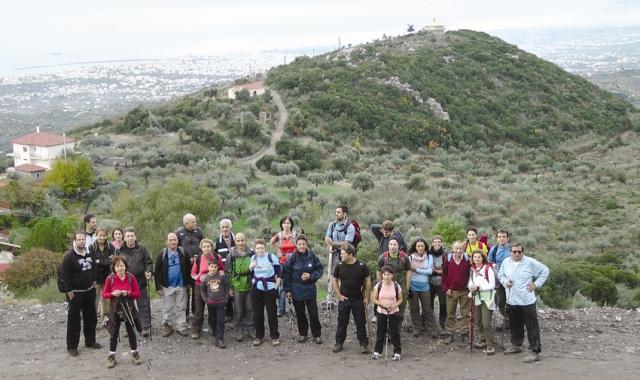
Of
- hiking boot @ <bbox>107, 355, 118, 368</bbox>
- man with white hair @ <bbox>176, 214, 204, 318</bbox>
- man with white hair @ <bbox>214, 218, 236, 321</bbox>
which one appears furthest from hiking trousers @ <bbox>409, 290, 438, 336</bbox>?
hiking boot @ <bbox>107, 355, 118, 368</bbox>

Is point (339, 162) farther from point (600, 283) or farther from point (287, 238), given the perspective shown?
point (287, 238)

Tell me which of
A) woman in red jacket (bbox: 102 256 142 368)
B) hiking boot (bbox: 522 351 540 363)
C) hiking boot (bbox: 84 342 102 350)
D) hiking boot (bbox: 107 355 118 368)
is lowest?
hiking boot (bbox: 522 351 540 363)

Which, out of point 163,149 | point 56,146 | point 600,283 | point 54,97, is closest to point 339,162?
point 163,149

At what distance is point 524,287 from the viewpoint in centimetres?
846

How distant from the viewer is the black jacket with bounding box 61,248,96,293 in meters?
8.71

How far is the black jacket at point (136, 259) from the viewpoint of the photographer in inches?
360

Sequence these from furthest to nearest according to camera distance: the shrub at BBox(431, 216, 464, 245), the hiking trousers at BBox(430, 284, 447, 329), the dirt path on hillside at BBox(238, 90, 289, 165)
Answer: the dirt path on hillside at BBox(238, 90, 289, 165), the shrub at BBox(431, 216, 464, 245), the hiking trousers at BBox(430, 284, 447, 329)

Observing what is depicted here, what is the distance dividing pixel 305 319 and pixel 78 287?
126 inches

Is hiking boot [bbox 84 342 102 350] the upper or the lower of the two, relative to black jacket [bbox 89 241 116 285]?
lower

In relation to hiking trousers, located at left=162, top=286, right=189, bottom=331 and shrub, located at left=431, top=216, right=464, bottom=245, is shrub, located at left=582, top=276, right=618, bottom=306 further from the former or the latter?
hiking trousers, located at left=162, top=286, right=189, bottom=331

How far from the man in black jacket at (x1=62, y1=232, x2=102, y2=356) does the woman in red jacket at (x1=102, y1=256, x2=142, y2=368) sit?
60cm

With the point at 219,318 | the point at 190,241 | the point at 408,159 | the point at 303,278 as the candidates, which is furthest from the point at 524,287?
the point at 408,159

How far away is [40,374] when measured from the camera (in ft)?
27.3

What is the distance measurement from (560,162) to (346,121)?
635 inches
